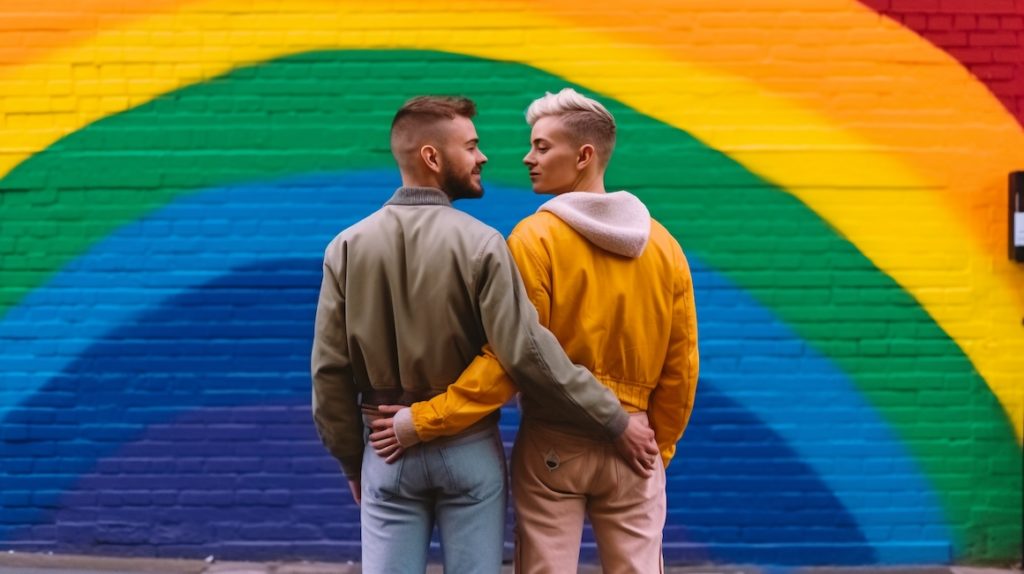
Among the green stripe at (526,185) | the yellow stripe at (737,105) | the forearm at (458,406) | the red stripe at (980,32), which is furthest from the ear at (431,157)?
the red stripe at (980,32)

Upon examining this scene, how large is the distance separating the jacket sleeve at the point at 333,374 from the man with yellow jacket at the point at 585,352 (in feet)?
0.38

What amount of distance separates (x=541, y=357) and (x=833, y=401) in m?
2.50

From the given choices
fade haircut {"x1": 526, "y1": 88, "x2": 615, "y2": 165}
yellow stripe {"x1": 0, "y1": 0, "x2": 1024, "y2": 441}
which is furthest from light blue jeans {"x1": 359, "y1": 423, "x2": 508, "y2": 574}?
yellow stripe {"x1": 0, "y1": 0, "x2": 1024, "y2": 441}

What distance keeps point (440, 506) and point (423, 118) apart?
40.4 inches

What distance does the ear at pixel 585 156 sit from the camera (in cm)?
313

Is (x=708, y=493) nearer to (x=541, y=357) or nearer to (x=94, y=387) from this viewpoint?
(x=541, y=357)

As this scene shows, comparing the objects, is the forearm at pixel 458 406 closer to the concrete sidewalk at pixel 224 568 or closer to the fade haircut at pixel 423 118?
the fade haircut at pixel 423 118

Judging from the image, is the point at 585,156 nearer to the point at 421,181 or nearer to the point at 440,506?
the point at 421,181

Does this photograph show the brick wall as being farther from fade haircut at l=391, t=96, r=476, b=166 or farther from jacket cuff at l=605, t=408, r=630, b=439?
jacket cuff at l=605, t=408, r=630, b=439

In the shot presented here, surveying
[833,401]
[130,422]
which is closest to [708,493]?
[833,401]

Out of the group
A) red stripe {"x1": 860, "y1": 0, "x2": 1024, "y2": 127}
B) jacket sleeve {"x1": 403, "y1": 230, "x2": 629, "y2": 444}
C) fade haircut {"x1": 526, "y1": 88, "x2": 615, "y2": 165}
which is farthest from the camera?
red stripe {"x1": 860, "y1": 0, "x2": 1024, "y2": 127}

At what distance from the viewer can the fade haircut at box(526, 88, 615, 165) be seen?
312 centimetres

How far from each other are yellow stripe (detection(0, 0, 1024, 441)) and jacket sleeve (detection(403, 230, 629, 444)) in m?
2.20

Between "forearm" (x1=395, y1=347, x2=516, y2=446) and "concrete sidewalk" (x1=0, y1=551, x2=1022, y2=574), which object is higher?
"forearm" (x1=395, y1=347, x2=516, y2=446)
